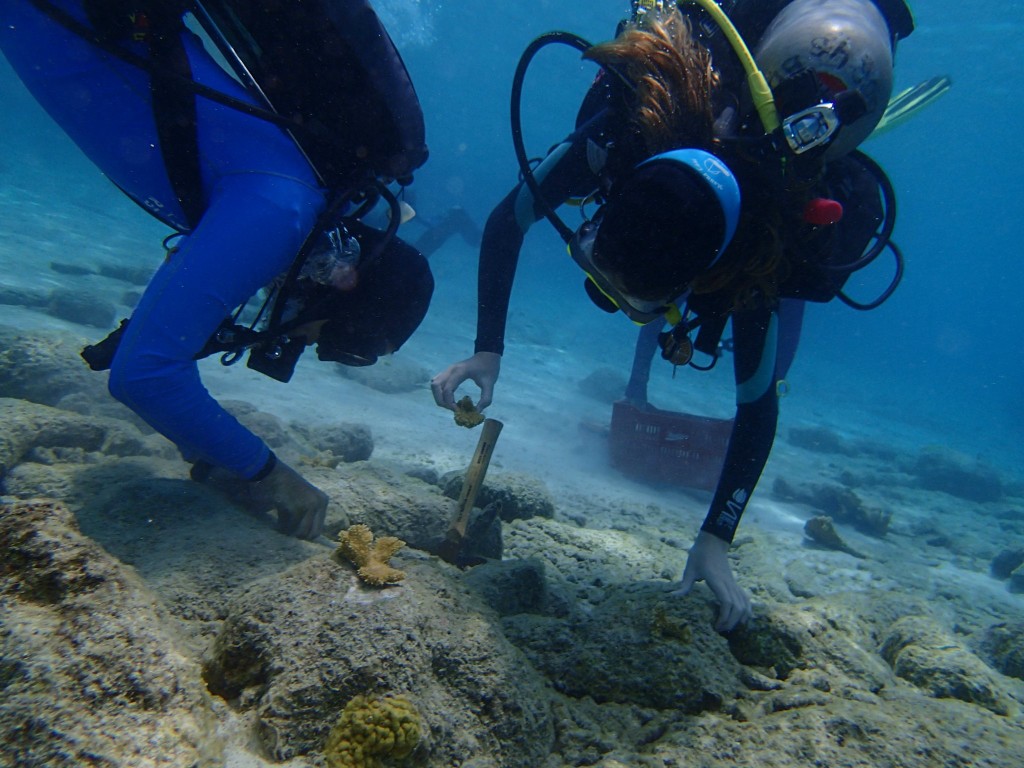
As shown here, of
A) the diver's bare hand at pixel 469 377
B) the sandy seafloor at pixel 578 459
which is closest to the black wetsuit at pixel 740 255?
the diver's bare hand at pixel 469 377

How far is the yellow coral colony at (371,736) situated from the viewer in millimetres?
1428

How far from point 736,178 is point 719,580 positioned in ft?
6.02

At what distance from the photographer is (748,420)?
2805 mm

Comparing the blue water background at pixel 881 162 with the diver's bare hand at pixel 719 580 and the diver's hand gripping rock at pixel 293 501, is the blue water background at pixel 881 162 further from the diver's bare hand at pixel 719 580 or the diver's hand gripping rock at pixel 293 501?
the diver's hand gripping rock at pixel 293 501

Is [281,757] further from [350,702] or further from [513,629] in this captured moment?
[513,629]

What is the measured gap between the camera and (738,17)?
2443mm

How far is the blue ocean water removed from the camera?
2938 centimetres

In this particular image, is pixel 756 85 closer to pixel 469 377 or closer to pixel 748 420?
pixel 748 420

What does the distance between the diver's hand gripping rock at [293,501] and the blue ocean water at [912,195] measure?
54.4 ft

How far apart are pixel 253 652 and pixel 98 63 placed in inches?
102

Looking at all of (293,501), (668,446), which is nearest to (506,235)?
(293,501)

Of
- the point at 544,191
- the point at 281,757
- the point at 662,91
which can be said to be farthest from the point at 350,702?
the point at 544,191

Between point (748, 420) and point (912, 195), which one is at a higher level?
point (912, 195)

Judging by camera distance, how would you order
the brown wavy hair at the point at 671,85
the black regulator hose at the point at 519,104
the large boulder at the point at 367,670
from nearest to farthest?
the large boulder at the point at 367,670, the brown wavy hair at the point at 671,85, the black regulator hose at the point at 519,104
